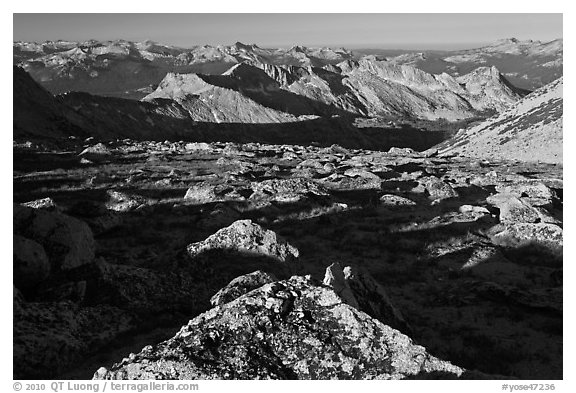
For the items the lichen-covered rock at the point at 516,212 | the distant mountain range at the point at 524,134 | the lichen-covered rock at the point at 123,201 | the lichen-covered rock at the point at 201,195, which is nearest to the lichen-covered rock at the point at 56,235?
the lichen-covered rock at the point at 123,201

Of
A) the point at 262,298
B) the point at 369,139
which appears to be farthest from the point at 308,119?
the point at 262,298

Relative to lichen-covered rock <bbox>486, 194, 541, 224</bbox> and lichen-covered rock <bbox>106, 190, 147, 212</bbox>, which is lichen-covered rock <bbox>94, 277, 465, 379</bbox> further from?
lichen-covered rock <bbox>106, 190, 147, 212</bbox>

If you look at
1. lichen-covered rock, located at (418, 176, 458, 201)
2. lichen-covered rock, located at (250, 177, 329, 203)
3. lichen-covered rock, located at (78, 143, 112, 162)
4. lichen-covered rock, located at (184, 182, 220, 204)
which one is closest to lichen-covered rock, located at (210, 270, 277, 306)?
lichen-covered rock, located at (250, 177, 329, 203)

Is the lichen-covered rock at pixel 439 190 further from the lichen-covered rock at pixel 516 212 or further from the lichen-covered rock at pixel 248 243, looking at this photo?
the lichen-covered rock at pixel 248 243

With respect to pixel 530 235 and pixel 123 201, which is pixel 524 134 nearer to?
pixel 530 235
